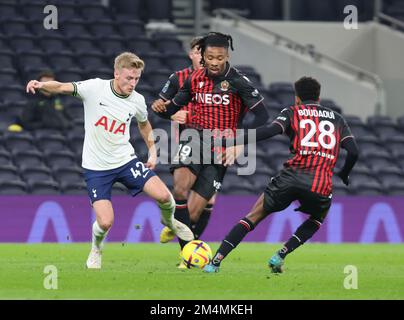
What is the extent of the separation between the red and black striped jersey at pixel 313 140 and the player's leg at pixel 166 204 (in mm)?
1308

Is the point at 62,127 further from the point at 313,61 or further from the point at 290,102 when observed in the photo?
the point at 313,61

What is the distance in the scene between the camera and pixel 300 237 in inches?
482

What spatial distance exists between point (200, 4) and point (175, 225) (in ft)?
48.2

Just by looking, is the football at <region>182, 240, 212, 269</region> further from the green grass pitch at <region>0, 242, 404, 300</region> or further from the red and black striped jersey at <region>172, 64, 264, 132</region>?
the red and black striped jersey at <region>172, 64, 264, 132</region>

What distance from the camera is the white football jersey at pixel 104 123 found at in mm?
12344

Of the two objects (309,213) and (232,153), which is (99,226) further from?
(309,213)

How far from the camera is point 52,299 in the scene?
9.93 meters

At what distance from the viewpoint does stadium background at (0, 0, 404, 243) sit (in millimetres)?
18812

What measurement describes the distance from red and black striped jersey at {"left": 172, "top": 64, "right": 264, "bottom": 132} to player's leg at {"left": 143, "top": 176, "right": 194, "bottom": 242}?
104 centimetres

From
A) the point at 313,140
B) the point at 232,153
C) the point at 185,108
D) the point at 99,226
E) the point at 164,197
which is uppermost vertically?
the point at 185,108

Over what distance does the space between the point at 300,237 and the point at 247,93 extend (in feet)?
5.64
